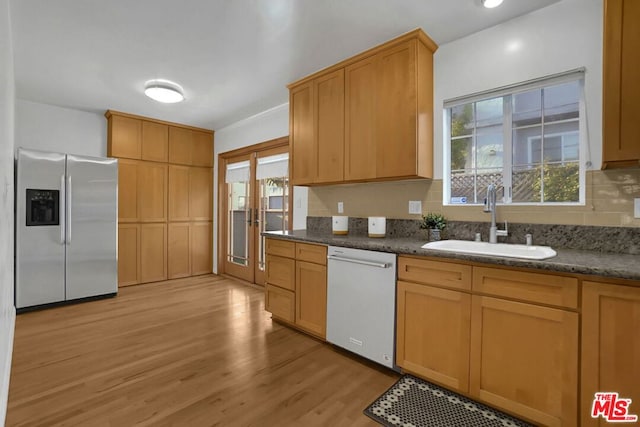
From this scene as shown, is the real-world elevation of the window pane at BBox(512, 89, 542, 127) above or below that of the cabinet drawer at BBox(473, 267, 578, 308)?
above

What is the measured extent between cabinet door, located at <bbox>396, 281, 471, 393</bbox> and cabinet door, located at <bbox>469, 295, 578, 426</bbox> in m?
0.06

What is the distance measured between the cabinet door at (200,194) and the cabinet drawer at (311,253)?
10.1 ft

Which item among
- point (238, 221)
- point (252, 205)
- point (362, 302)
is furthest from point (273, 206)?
point (362, 302)

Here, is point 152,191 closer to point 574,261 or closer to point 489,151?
point 489,151

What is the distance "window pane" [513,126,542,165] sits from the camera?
219 centimetres

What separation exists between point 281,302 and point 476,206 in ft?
6.37

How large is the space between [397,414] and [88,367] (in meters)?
2.20

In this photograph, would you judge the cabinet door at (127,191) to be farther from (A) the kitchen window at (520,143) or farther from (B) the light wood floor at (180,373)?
(A) the kitchen window at (520,143)

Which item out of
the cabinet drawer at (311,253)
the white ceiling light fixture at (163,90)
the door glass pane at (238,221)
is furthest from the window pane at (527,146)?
the door glass pane at (238,221)

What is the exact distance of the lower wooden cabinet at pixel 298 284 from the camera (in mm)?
2543

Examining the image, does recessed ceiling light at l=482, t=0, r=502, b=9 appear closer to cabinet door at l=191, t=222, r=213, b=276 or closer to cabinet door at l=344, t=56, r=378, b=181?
cabinet door at l=344, t=56, r=378, b=181

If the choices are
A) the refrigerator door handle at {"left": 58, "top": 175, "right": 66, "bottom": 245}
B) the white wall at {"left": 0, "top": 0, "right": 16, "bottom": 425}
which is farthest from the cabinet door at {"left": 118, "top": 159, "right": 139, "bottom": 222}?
the white wall at {"left": 0, "top": 0, "right": 16, "bottom": 425}

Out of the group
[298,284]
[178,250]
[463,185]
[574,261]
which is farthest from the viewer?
[178,250]

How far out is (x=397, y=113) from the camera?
2.41 metres
